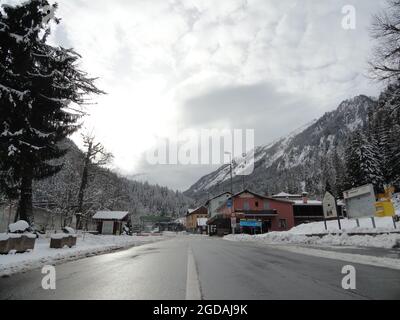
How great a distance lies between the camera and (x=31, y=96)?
21.6 meters

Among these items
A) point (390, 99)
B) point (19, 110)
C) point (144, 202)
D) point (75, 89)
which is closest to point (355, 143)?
point (390, 99)

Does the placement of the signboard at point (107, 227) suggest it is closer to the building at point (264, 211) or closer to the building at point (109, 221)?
the building at point (109, 221)

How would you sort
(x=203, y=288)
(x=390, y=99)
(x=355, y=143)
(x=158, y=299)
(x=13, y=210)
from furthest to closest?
(x=355, y=143) → (x=13, y=210) → (x=390, y=99) → (x=203, y=288) → (x=158, y=299)

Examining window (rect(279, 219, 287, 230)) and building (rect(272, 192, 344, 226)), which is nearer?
window (rect(279, 219, 287, 230))

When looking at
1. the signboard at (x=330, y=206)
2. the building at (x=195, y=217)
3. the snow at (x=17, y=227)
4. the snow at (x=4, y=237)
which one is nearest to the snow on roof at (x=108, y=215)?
the signboard at (x=330, y=206)

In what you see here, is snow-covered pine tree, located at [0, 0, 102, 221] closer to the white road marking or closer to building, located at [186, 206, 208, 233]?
the white road marking

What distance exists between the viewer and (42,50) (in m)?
22.6

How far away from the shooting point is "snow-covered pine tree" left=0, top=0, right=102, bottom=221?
19625 millimetres

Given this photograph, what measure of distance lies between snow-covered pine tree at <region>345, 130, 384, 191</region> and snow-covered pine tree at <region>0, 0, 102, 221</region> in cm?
4918

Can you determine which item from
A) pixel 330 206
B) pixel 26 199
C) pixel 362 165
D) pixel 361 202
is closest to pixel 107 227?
pixel 26 199

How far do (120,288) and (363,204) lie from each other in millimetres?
22248

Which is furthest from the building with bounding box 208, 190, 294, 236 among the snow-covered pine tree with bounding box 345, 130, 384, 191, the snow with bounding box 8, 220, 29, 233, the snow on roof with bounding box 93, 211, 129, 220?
the snow with bounding box 8, 220, 29, 233

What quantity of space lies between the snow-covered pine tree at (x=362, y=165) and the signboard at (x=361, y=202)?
3537cm
